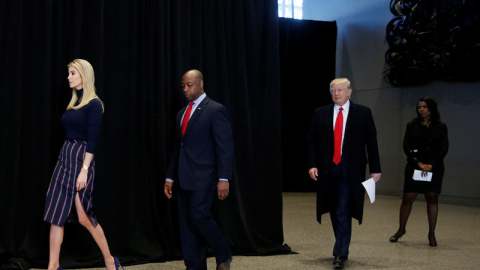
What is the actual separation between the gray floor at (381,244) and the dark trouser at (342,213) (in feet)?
0.63

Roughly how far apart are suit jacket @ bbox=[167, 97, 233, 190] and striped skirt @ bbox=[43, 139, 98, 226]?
69cm

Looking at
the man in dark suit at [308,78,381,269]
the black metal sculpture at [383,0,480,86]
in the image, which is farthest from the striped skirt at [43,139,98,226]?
the black metal sculpture at [383,0,480,86]

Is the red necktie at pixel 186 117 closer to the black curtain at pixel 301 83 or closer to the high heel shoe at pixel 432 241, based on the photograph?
the high heel shoe at pixel 432 241

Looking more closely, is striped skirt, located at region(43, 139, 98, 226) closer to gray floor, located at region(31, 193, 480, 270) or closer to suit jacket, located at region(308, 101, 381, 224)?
gray floor, located at region(31, 193, 480, 270)

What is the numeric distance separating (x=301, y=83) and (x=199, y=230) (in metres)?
8.15

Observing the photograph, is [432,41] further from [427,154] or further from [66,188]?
[66,188]

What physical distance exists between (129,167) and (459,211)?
606 centimetres

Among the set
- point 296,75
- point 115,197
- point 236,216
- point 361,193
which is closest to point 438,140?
point 361,193

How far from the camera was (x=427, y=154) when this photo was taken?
20.2 feet

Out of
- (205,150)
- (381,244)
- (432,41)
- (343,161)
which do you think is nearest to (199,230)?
(205,150)

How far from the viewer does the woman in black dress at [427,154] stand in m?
6.10

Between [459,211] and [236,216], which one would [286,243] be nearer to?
[236,216]

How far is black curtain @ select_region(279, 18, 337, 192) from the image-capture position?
11898 millimetres

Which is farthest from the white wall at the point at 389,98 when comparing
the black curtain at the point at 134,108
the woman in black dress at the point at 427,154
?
the black curtain at the point at 134,108
